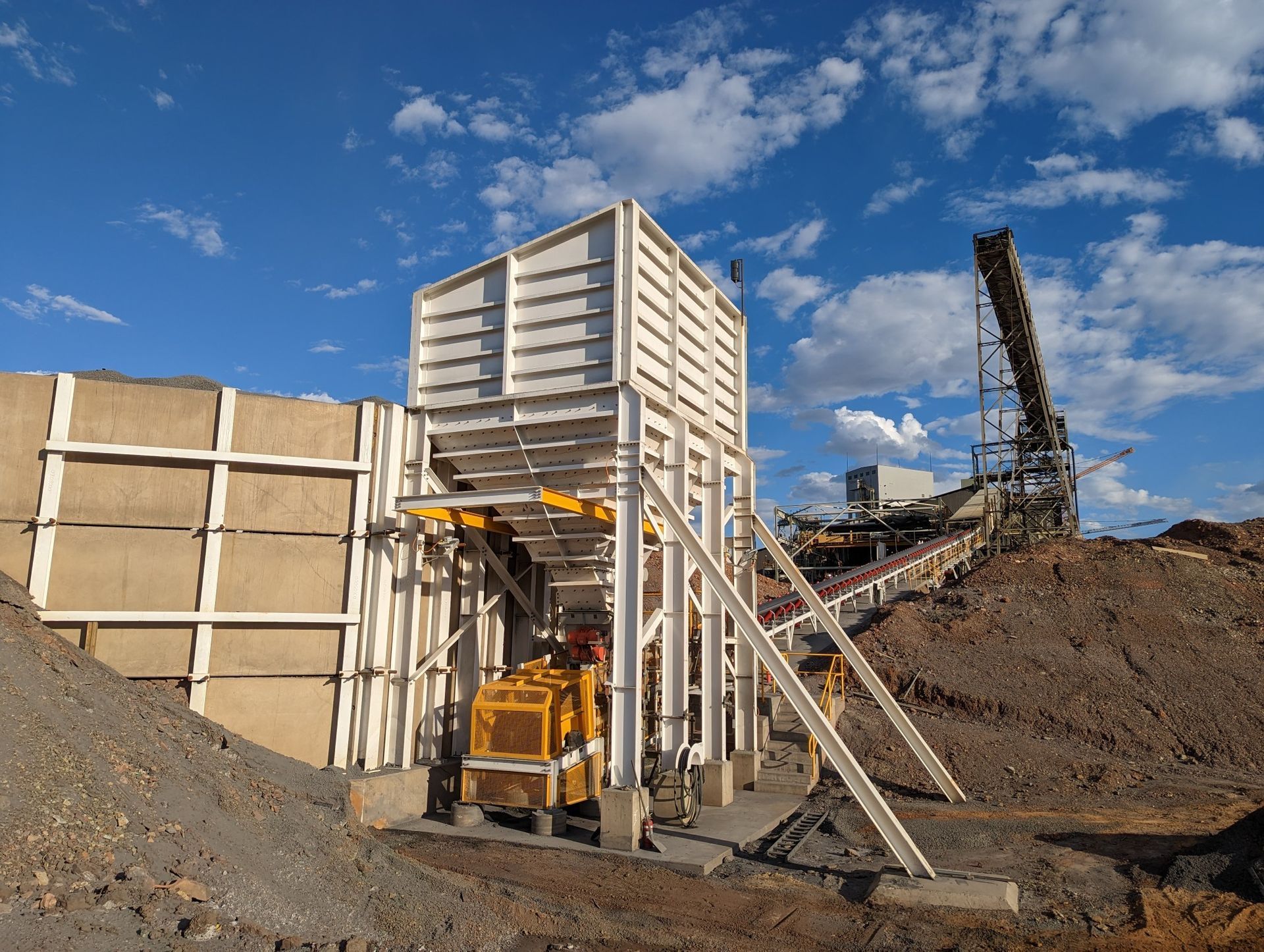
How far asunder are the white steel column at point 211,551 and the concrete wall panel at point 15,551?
2.10 meters

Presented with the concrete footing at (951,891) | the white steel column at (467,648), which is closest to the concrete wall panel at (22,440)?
the white steel column at (467,648)

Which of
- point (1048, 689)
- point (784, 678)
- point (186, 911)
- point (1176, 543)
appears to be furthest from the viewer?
point (1176, 543)

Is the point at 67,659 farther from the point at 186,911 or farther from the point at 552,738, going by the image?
the point at 552,738

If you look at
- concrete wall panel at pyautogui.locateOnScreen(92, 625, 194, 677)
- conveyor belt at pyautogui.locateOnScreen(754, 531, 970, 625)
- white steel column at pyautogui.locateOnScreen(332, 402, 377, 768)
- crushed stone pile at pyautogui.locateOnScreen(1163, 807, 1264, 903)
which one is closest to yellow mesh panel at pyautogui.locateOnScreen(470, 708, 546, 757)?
white steel column at pyautogui.locateOnScreen(332, 402, 377, 768)

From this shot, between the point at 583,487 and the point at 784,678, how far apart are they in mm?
4519

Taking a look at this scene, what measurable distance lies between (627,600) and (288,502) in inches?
216

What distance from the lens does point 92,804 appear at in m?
6.07

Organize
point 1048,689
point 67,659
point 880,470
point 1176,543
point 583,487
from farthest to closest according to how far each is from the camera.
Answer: point 880,470, point 1176,543, point 1048,689, point 583,487, point 67,659

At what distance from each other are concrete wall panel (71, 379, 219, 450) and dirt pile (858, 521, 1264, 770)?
1524 centimetres

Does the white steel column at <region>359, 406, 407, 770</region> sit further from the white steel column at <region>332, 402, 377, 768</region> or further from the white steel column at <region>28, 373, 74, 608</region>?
the white steel column at <region>28, 373, 74, 608</region>

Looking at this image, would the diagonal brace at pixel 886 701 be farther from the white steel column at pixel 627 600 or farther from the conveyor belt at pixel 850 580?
the conveyor belt at pixel 850 580

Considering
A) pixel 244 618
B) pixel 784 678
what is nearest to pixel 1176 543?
pixel 784 678

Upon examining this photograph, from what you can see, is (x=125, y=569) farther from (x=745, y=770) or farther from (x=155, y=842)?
(x=745, y=770)

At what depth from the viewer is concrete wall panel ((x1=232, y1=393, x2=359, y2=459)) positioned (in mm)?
12109
